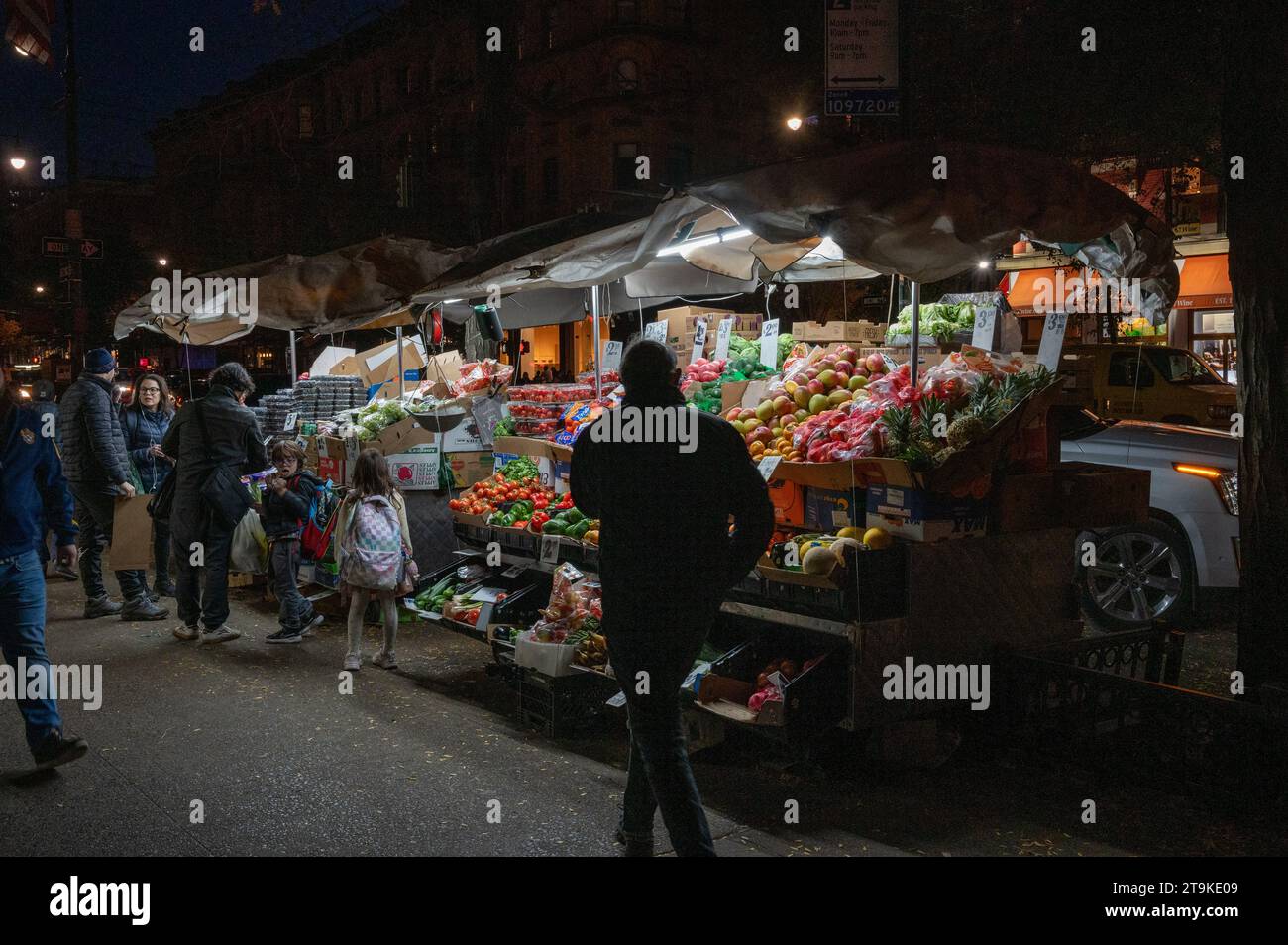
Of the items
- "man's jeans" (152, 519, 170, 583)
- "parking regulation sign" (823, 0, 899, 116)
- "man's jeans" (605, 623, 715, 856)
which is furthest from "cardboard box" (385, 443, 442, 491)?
"man's jeans" (605, 623, 715, 856)

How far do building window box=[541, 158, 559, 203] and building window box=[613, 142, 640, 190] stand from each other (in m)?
2.61

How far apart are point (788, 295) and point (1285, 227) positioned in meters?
5.25

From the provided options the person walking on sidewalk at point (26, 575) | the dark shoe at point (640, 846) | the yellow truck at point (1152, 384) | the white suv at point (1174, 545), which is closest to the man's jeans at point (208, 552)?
the person walking on sidewalk at point (26, 575)

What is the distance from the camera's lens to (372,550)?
731 centimetres

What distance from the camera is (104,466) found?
9.30 m

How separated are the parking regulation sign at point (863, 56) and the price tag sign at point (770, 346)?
1667 millimetres

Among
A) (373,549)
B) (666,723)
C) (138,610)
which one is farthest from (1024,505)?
(138,610)

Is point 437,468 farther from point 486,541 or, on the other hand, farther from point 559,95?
point 559,95

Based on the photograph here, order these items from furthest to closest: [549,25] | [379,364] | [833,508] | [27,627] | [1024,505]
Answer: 1. [549,25]
2. [379,364]
3. [833,508]
4. [1024,505]
5. [27,627]

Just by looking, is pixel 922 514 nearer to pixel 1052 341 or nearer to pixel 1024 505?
pixel 1024 505

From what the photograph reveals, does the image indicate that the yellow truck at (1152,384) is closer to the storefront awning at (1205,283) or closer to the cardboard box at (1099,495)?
the storefront awning at (1205,283)

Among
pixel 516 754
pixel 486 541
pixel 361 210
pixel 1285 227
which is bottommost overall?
pixel 516 754

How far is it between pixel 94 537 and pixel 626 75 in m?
30.1
